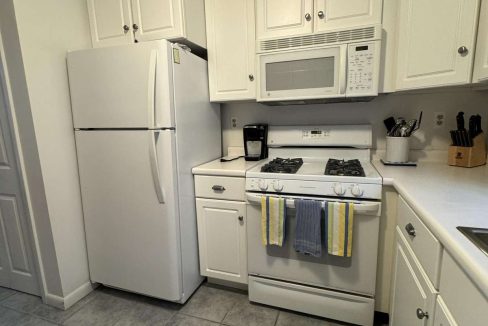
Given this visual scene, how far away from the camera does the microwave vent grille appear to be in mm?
1514

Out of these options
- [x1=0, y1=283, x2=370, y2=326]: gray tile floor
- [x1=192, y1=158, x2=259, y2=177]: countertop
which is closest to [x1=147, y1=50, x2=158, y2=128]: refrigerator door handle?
[x1=192, y1=158, x2=259, y2=177]: countertop

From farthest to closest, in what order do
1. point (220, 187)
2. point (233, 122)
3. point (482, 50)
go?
point (233, 122) < point (220, 187) < point (482, 50)

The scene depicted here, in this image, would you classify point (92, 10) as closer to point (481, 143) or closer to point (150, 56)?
point (150, 56)

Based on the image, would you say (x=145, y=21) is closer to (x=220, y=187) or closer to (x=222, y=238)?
(x=220, y=187)

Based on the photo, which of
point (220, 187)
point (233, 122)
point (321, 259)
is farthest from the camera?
point (233, 122)

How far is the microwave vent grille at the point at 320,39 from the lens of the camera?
4.97 feet

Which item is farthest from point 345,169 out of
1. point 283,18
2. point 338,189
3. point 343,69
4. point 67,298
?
point 67,298

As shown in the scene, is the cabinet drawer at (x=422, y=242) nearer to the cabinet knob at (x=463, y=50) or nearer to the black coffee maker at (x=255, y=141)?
the cabinet knob at (x=463, y=50)

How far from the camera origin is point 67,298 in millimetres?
1729

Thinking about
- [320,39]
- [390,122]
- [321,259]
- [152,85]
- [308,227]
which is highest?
[320,39]

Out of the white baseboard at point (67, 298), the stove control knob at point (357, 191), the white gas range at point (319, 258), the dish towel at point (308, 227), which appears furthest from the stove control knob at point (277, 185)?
the white baseboard at point (67, 298)

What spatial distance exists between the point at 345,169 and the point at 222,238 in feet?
3.05

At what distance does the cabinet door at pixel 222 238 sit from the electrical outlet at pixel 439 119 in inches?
57.9

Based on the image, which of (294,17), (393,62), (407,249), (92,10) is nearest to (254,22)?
(294,17)
